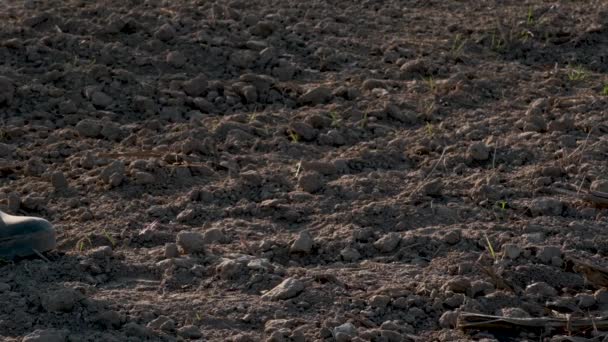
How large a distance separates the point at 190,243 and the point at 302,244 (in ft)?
1.03

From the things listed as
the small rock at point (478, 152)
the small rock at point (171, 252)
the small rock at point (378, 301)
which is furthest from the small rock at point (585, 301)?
the small rock at point (171, 252)

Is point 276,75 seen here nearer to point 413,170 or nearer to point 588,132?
point 413,170

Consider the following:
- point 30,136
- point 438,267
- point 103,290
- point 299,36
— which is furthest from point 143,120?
point 438,267

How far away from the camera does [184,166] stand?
11.7 ft

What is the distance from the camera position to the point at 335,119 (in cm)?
389

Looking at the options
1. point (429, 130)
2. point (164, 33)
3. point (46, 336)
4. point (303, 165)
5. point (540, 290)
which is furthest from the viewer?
point (164, 33)

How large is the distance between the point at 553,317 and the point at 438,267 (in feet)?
1.18

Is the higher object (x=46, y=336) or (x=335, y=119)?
(x=46, y=336)

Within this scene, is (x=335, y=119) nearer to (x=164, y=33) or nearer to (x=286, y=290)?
(x=164, y=33)

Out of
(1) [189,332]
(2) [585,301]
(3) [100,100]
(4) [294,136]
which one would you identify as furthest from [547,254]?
(3) [100,100]

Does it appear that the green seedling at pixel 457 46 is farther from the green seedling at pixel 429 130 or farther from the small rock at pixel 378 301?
the small rock at pixel 378 301

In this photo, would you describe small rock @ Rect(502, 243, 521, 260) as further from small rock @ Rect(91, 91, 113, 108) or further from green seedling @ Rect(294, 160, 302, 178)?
small rock @ Rect(91, 91, 113, 108)

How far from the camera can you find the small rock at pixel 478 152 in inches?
141

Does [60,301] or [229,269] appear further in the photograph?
[229,269]
